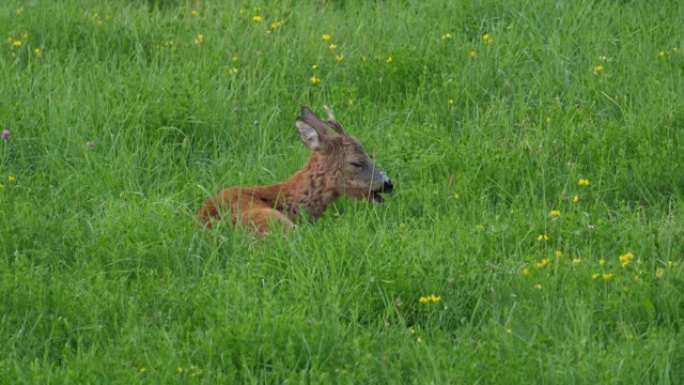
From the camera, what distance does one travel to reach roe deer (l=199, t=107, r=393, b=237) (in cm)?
811

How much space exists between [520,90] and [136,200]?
9.08 ft

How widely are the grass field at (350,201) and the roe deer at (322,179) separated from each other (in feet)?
0.42

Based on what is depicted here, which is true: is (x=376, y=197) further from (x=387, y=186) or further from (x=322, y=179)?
(x=322, y=179)

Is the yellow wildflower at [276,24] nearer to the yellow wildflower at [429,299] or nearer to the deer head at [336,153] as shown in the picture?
the deer head at [336,153]

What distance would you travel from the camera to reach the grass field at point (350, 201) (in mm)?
5945

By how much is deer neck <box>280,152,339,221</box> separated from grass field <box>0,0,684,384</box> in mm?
133

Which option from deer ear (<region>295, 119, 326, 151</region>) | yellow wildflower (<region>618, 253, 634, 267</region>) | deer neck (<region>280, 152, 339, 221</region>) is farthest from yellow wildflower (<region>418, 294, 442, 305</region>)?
deer ear (<region>295, 119, 326, 151</region>)

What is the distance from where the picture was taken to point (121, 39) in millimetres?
10203

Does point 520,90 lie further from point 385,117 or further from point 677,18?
point 677,18

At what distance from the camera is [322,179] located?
27.6 ft

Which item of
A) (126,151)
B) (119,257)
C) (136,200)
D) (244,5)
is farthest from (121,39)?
(119,257)

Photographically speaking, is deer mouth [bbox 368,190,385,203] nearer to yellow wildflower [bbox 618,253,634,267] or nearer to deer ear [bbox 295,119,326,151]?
deer ear [bbox 295,119,326,151]

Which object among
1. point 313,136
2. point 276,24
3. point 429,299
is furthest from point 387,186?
point 276,24

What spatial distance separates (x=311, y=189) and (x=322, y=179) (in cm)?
11
